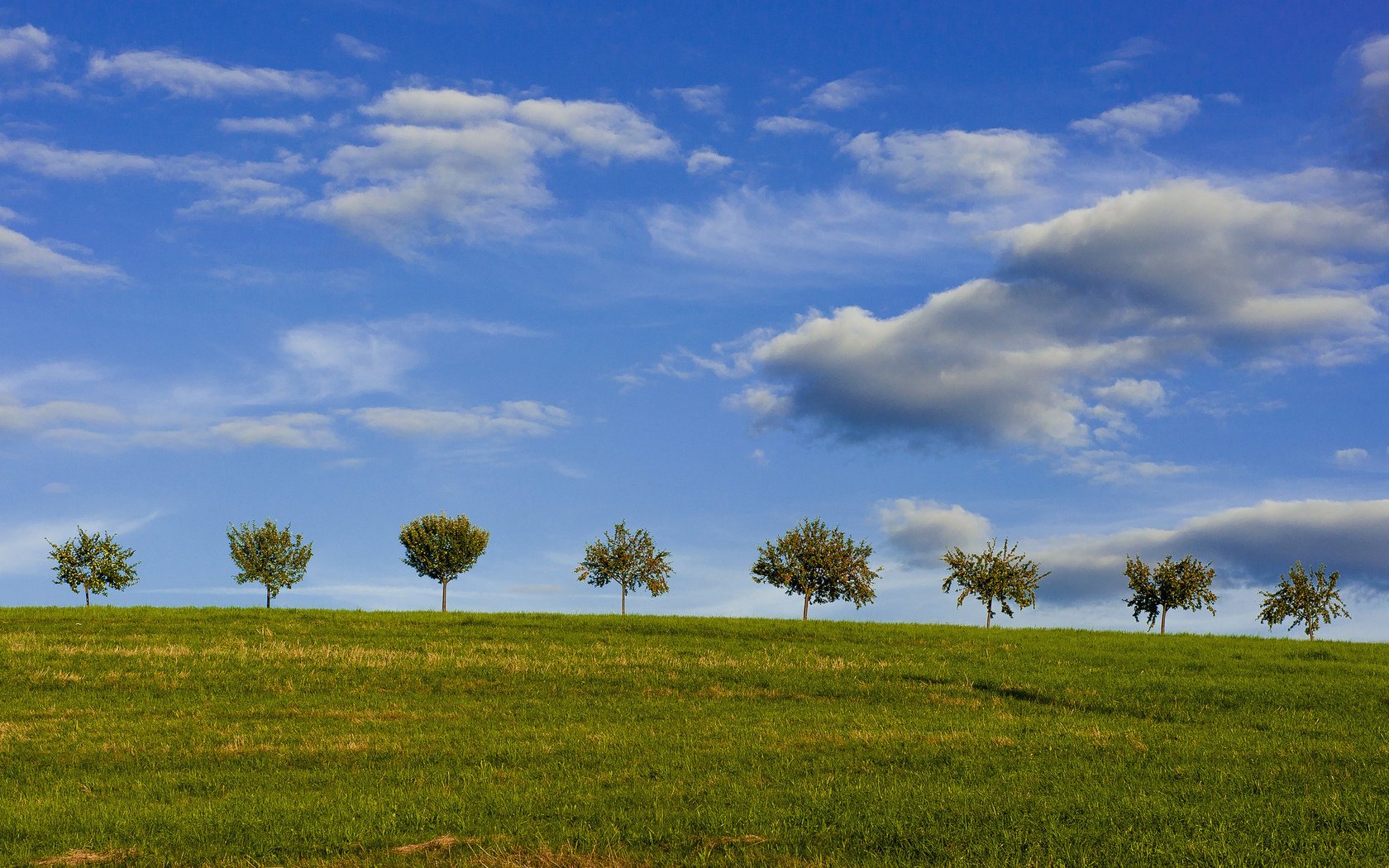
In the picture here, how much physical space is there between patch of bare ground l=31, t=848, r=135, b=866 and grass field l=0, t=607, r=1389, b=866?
0.16ft

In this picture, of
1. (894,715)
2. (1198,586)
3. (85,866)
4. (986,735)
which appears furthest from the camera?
(1198,586)

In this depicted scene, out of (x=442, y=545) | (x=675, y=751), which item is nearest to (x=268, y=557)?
(x=442, y=545)

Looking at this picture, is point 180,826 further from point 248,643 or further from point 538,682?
point 248,643

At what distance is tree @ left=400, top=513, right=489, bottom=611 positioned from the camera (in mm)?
83875

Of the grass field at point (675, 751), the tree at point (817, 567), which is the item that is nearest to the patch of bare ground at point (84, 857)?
the grass field at point (675, 751)

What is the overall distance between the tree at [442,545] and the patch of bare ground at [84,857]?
71.8m

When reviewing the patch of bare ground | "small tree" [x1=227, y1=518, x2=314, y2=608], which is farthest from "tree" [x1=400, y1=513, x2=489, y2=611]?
the patch of bare ground

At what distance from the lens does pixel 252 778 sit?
712 inches

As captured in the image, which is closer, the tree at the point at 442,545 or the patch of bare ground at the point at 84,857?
the patch of bare ground at the point at 84,857

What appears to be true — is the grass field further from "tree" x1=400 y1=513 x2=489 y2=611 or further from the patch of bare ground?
"tree" x1=400 y1=513 x2=489 y2=611

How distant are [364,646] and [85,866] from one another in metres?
27.0

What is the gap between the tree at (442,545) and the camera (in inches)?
3302

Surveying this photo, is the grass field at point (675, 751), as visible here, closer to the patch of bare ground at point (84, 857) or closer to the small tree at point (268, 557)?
the patch of bare ground at point (84, 857)

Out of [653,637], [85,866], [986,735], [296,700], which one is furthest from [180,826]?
[653,637]
